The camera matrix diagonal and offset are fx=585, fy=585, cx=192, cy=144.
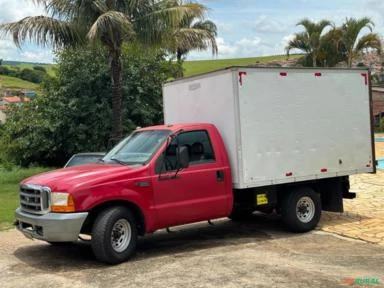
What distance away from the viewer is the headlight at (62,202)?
7613mm

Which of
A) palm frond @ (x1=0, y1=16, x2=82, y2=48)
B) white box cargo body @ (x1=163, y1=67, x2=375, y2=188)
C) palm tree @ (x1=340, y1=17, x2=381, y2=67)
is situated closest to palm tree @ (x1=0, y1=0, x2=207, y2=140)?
palm frond @ (x1=0, y1=16, x2=82, y2=48)

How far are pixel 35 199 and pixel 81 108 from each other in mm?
14989

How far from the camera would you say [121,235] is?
8055 millimetres

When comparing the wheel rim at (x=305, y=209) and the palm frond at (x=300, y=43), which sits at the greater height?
the palm frond at (x=300, y=43)

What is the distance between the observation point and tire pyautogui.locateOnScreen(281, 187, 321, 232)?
9.77m

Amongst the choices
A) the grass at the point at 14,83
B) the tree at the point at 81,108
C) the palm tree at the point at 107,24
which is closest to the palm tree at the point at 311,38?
the tree at the point at 81,108

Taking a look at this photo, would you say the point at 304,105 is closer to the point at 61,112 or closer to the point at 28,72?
the point at 61,112

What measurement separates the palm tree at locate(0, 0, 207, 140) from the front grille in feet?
29.8

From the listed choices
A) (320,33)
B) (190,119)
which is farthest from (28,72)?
(190,119)

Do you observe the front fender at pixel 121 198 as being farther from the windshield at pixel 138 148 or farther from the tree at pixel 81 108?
the tree at pixel 81 108

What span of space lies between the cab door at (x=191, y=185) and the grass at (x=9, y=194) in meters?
4.42

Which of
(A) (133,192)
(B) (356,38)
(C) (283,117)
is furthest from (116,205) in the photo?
(B) (356,38)

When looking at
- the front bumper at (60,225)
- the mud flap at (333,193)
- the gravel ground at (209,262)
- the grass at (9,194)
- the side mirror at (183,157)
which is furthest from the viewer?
the grass at (9,194)

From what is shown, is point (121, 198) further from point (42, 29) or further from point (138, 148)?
point (42, 29)
